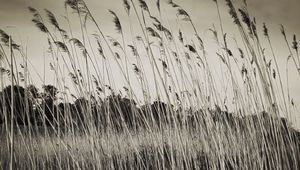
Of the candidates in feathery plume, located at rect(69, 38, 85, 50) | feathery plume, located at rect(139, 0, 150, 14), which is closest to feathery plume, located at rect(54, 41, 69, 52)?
feathery plume, located at rect(69, 38, 85, 50)

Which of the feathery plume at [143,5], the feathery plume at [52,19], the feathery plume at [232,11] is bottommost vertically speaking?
the feathery plume at [232,11]

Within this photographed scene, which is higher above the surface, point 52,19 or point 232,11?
point 52,19

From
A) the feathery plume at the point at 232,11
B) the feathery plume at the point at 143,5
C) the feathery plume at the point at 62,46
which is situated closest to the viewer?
the feathery plume at the point at 232,11

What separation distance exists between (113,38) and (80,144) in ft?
3.40

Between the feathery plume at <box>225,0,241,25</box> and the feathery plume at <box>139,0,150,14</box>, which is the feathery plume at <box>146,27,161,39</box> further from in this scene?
the feathery plume at <box>225,0,241,25</box>

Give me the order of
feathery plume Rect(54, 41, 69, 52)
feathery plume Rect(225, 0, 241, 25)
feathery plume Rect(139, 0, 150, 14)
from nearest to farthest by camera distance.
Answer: feathery plume Rect(225, 0, 241, 25) → feathery plume Rect(54, 41, 69, 52) → feathery plume Rect(139, 0, 150, 14)

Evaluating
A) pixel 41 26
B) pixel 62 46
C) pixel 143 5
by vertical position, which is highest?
pixel 143 5

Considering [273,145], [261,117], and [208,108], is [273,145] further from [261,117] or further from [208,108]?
[208,108]

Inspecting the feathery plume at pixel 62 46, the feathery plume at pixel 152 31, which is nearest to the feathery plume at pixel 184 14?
the feathery plume at pixel 152 31

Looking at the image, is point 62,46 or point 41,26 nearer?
point 41,26

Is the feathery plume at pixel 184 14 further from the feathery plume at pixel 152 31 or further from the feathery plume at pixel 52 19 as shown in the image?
the feathery plume at pixel 52 19

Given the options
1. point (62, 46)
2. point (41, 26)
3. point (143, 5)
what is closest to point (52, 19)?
point (41, 26)

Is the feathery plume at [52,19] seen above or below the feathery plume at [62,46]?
above

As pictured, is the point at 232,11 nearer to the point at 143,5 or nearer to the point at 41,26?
the point at 143,5
